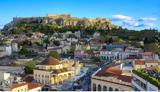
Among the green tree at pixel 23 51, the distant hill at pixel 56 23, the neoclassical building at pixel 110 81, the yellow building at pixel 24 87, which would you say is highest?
the distant hill at pixel 56 23

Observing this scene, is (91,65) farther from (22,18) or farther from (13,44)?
(22,18)

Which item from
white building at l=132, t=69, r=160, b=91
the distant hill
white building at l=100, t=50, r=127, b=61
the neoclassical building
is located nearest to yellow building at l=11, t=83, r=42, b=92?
the neoclassical building

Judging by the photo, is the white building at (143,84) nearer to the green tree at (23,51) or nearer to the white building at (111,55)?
the white building at (111,55)

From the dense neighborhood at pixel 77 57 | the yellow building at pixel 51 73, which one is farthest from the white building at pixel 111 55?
the yellow building at pixel 51 73

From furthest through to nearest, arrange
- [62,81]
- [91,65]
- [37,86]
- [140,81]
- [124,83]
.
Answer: [91,65] < [62,81] < [37,86] < [124,83] < [140,81]

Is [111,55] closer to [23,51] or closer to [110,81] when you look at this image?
[23,51]

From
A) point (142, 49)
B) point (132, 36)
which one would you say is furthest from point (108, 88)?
point (132, 36)

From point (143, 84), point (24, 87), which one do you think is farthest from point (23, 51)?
point (143, 84)

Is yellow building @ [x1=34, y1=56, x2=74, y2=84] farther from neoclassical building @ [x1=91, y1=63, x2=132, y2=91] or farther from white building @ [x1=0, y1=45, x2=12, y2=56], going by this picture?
white building @ [x1=0, y1=45, x2=12, y2=56]

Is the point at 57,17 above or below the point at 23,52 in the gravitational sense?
above
